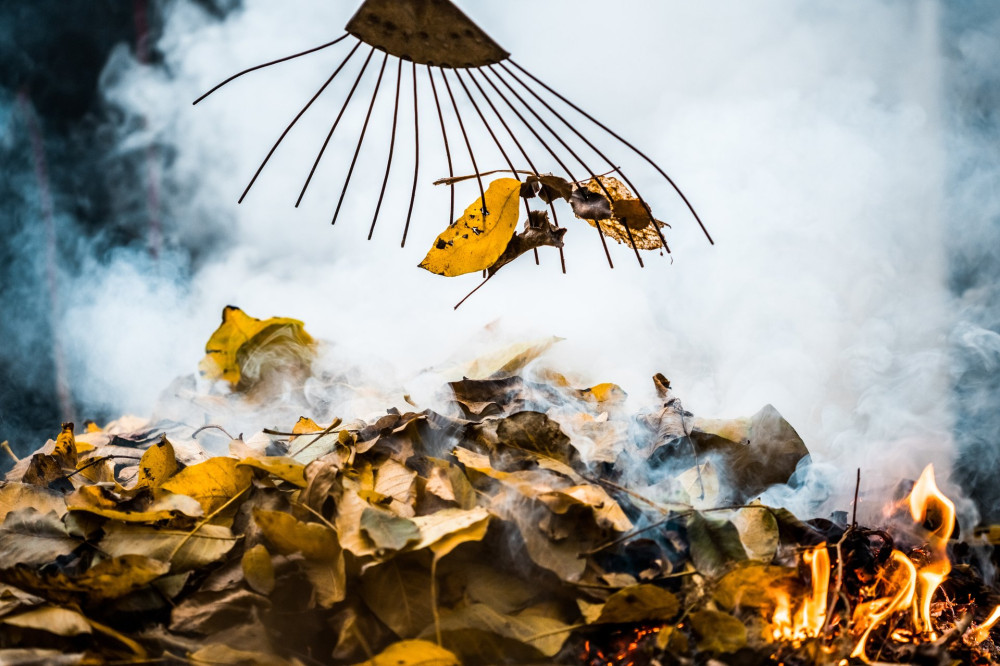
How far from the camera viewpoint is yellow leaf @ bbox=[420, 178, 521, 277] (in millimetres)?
964

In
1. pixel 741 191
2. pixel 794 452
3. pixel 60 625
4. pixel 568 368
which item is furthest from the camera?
pixel 741 191

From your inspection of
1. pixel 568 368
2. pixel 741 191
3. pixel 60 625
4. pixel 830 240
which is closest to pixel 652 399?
pixel 568 368

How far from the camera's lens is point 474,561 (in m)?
0.77

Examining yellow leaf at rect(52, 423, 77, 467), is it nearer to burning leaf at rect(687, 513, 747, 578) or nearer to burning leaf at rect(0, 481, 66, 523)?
burning leaf at rect(0, 481, 66, 523)

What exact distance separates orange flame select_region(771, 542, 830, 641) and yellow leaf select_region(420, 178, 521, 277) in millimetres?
554

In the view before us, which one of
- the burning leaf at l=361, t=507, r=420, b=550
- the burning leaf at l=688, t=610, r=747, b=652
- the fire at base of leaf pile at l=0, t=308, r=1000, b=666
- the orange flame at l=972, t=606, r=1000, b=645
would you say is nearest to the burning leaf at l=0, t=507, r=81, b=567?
the fire at base of leaf pile at l=0, t=308, r=1000, b=666

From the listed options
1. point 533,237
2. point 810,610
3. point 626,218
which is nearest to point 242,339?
point 533,237

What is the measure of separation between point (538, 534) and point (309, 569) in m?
0.25

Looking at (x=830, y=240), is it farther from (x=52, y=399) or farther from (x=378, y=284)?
(x=52, y=399)

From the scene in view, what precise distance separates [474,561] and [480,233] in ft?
1.45

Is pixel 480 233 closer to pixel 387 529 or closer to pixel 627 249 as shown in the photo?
pixel 387 529

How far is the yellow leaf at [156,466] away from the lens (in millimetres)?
893

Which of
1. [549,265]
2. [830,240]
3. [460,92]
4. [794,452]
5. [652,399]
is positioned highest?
[460,92]

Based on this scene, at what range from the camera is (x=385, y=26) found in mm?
743
